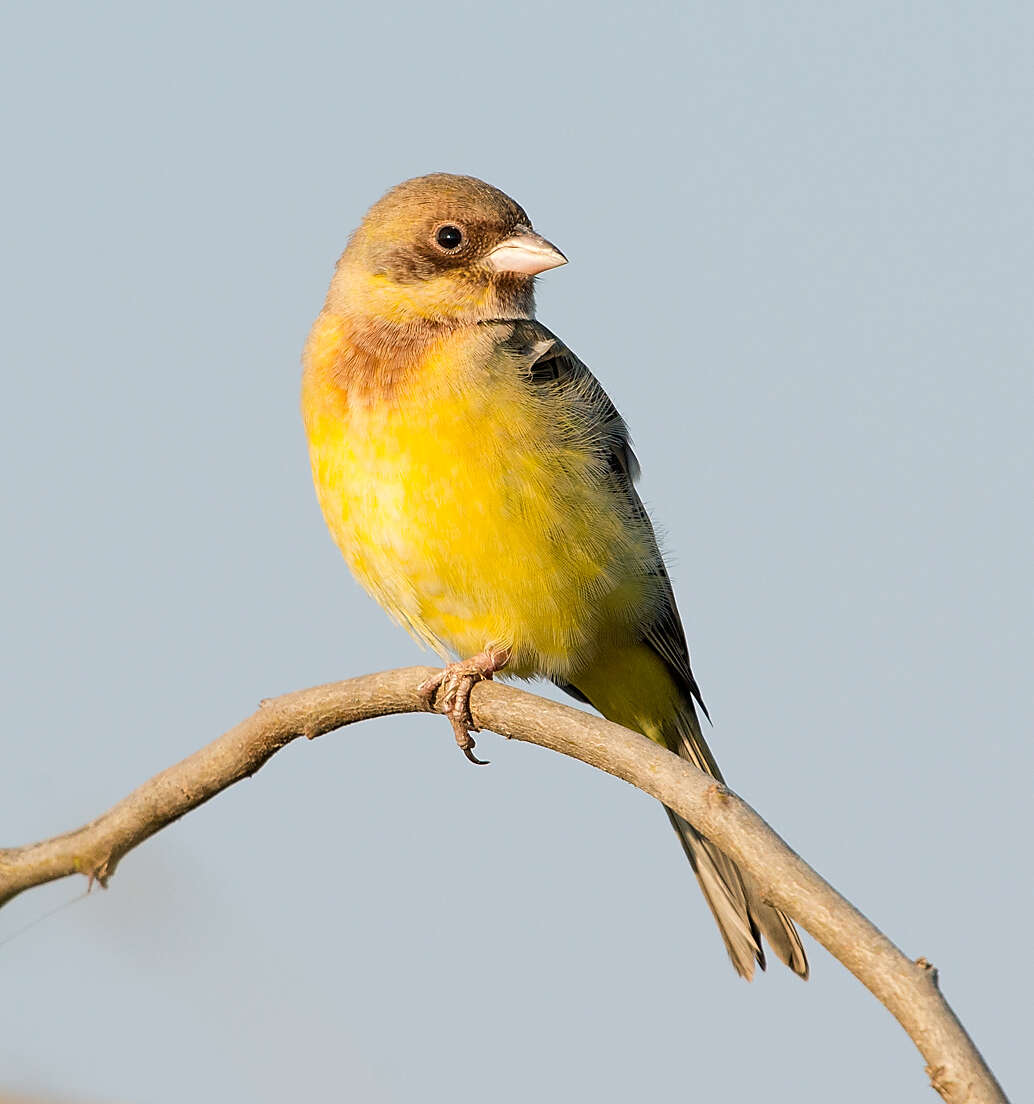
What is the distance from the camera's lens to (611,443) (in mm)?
6617

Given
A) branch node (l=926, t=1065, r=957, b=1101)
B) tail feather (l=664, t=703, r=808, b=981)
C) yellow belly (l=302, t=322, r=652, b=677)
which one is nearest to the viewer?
branch node (l=926, t=1065, r=957, b=1101)

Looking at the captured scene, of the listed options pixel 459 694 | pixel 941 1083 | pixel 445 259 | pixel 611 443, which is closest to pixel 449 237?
pixel 445 259

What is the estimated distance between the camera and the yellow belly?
5.71 meters

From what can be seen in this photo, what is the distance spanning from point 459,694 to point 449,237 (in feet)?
6.73

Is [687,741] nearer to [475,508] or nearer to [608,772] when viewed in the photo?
[475,508]

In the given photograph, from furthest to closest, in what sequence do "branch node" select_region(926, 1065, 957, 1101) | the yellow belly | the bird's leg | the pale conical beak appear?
the pale conical beak < the yellow belly < the bird's leg < "branch node" select_region(926, 1065, 957, 1101)

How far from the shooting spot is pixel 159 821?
15.5 feet

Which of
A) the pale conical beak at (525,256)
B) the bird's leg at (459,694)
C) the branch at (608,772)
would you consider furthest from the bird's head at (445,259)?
the branch at (608,772)

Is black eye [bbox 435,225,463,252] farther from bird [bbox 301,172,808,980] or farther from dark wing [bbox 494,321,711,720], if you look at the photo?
dark wing [bbox 494,321,711,720]

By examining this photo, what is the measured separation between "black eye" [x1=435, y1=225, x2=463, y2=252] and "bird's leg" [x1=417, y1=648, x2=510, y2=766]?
1.79 m

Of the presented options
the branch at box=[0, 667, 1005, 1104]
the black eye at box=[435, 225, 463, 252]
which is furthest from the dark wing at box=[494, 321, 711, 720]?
the branch at box=[0, 667, 1005, 1104]

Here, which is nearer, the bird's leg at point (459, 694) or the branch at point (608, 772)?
the branch at point (608, 772)

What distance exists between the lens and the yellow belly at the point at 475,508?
225 inches

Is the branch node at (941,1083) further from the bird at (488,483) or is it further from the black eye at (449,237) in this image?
the black eye at (449,237)
